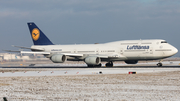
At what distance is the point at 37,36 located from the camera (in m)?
51.0

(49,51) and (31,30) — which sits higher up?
(31,30)

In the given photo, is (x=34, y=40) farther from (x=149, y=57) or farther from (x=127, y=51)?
(x=149, y=57)

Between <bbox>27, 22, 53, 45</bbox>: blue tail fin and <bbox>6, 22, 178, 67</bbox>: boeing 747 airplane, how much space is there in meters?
1.78

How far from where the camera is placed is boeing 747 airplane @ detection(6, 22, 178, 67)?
39.7 m

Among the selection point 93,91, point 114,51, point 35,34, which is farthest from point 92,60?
point 93,91

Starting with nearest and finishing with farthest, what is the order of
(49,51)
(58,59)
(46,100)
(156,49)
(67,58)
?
(46,100) → (156,49) → (58,59) → (67,58) → (49,51)

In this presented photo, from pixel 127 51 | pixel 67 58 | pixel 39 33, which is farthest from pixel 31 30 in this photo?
pixel 127 51

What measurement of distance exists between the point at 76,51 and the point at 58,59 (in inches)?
198

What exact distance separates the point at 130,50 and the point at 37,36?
775 inches

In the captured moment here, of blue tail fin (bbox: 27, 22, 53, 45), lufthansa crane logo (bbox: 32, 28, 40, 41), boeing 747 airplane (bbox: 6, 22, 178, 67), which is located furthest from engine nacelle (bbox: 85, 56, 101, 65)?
lufthansa crane logo (bbox: 32, 28, 40, 41)

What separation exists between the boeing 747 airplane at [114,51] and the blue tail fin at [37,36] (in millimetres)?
1776

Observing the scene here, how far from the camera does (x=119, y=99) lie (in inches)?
407

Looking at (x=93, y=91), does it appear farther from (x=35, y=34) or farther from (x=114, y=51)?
(x=35, y=34)

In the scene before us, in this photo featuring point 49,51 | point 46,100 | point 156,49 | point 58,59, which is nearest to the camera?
point 46,100
